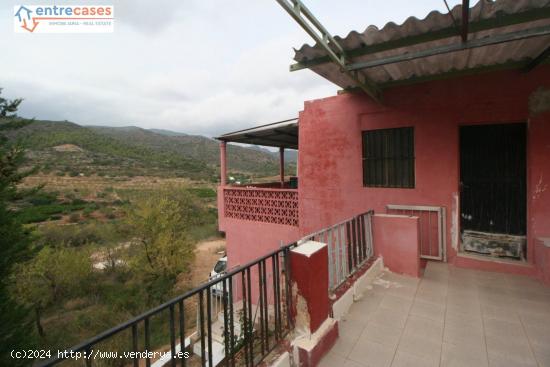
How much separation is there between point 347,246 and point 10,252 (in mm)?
9925

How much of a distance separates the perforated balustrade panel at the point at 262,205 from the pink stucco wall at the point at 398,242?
2477mm

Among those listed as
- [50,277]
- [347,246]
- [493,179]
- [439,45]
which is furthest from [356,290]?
[50,277]

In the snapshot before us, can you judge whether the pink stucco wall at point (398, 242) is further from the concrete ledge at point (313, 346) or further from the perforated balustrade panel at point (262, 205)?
the perforated balustrade panel at point (262, 205)

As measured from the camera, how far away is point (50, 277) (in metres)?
13.7

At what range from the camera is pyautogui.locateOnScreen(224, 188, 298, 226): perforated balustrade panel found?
6531mm

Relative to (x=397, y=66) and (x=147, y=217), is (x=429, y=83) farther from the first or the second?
(x=147, y=217)

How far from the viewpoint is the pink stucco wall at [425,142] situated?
4020mm

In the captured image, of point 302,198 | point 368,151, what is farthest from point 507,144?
point 302,198

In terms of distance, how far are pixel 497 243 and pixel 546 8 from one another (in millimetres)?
3579

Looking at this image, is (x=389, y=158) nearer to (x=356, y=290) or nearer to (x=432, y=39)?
(x=432, y=39)

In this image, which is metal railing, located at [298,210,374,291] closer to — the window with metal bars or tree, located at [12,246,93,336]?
the window with metal bars

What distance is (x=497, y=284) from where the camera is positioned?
3.74 m

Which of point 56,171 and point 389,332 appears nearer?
point 389,332

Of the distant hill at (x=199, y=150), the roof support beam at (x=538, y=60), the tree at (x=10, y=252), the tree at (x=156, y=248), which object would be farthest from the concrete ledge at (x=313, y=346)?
the distant hill at (x=199, y=150)
